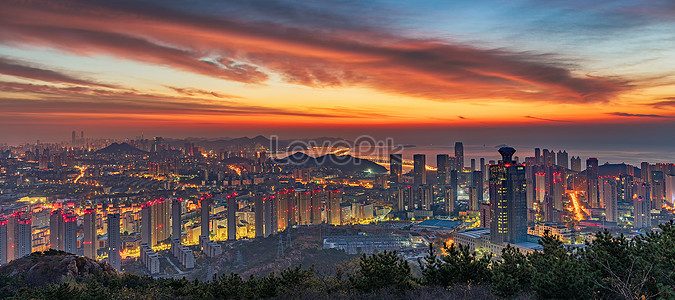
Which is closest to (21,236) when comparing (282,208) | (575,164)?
(282,208)

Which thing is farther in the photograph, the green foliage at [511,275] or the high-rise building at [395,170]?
the high-rise building at [395,170]

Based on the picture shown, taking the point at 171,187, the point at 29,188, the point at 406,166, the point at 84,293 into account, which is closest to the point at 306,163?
the point at 406,166

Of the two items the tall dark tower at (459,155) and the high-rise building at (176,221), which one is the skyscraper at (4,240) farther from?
the tall dark tower at (459,155)

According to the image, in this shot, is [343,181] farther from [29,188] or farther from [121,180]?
[29,188]

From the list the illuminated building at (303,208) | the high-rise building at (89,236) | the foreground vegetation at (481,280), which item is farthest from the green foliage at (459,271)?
the illuminated building at (303,208)

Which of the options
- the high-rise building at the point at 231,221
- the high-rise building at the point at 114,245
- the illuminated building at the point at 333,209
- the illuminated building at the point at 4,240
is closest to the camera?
the illuminated building at the point at 4,240

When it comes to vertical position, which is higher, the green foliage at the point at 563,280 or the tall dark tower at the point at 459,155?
the tall dark tower at the point at 459,155
